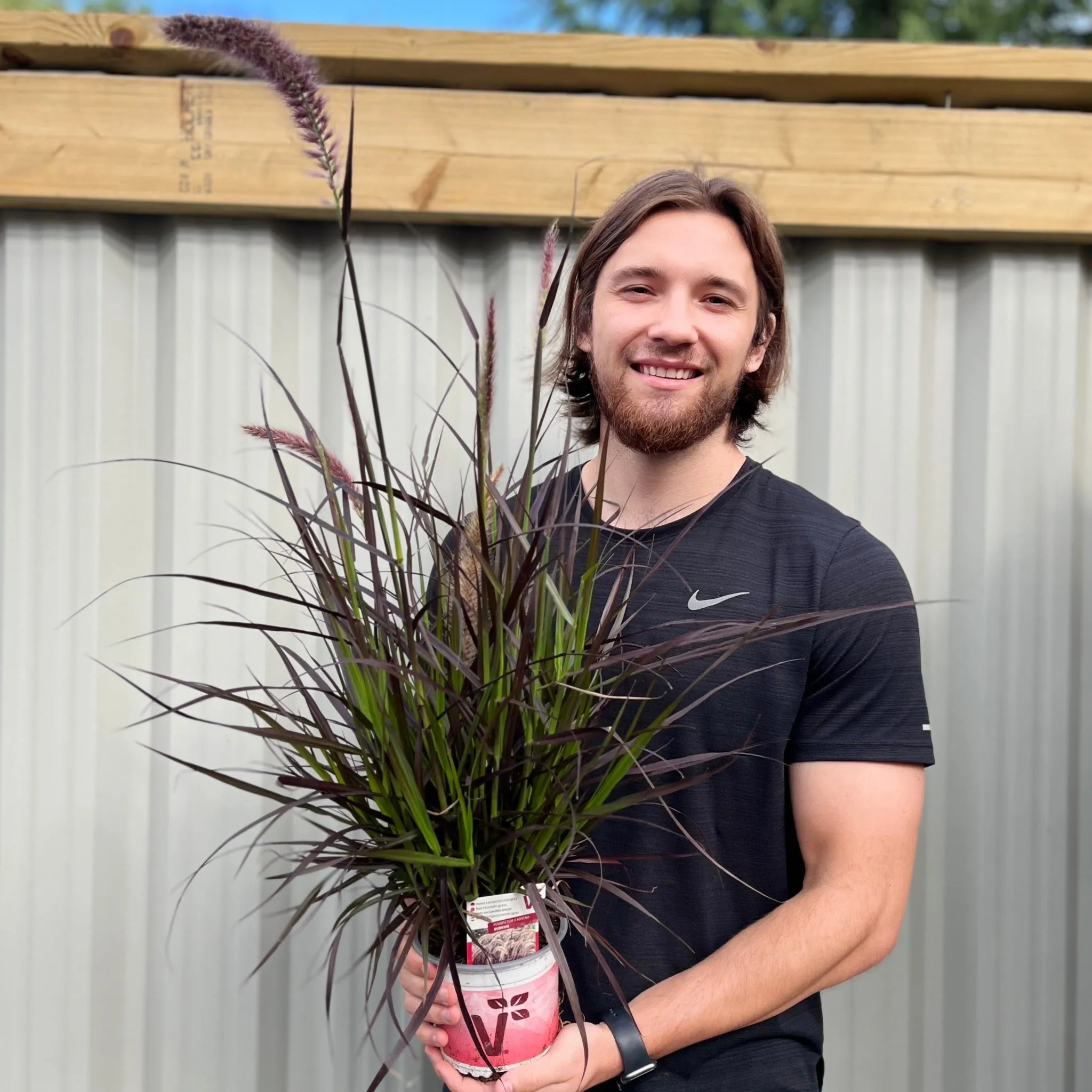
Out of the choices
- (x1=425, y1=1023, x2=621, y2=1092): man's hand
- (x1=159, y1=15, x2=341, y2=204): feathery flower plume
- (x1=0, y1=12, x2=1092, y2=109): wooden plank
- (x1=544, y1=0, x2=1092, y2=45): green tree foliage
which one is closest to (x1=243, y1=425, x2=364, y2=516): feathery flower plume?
(x1=159, y1=15, x2=341, y2=204): feathery flower plume

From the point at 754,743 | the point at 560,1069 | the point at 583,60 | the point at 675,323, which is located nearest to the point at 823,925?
the point at 754,743

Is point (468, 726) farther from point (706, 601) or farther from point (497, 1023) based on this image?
point (706, 601)

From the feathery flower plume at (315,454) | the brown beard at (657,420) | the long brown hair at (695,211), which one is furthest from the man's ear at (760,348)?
the feathery flower plume at (315,454)

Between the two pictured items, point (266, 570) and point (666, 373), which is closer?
point (666, 373)

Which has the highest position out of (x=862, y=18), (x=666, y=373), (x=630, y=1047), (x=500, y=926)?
(x=862, y=18)

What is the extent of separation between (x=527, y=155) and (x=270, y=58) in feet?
3.00

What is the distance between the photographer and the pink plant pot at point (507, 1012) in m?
0.94

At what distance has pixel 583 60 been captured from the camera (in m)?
1.69

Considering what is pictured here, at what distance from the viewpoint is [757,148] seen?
66.9 inches

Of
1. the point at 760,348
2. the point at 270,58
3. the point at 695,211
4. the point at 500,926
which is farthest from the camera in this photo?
the point at 760,348

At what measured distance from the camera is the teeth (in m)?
1.26

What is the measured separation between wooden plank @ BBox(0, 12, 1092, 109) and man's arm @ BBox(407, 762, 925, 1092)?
1258mm

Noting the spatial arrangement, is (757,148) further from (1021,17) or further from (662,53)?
(1021,17)

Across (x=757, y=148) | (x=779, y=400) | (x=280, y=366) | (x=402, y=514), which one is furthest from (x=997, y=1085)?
(x=280, y=366)
